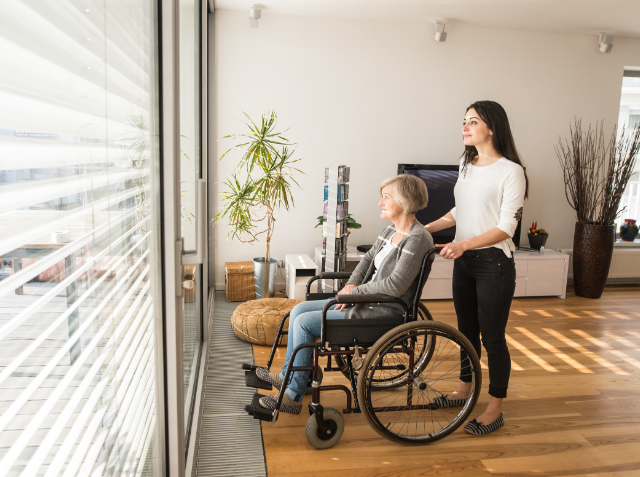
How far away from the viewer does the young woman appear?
2.07m

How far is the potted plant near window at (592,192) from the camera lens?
4.55 meters

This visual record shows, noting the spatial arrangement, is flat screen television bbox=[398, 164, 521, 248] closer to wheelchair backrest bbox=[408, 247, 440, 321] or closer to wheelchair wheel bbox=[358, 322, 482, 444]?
wheelchair wheel bbox=[358, 322, 482, 444]

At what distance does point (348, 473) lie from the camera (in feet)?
6.37

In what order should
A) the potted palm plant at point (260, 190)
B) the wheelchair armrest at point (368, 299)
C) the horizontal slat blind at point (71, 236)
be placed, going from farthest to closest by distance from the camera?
the potted palm plant at point (260, 190)
the wheelchair armrest at point (368, 299)
the horizontal slat blind at point (71, 236)

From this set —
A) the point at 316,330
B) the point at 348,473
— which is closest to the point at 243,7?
the point at 316,330

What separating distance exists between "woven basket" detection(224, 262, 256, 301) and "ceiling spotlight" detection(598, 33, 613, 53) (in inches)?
153

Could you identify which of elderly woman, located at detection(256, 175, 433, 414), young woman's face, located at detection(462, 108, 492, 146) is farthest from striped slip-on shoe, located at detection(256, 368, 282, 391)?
young woman's face, located at detection(462, 108, 492, 146)

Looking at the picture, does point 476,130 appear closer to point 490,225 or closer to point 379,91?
point 490,225

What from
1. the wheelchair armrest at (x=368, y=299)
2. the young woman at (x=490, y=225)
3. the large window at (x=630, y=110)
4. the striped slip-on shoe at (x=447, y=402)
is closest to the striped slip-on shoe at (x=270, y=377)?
the wheelchair armrest at (x=368, y=299)

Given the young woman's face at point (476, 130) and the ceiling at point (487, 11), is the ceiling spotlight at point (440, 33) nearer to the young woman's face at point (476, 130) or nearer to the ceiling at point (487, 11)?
the ceiling at point (487, 11)

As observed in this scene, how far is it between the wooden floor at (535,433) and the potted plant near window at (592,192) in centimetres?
121

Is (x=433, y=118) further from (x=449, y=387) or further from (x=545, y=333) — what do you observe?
(x=449, y=387)

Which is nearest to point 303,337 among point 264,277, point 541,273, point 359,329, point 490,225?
point 359,329

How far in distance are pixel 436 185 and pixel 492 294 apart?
246cm
